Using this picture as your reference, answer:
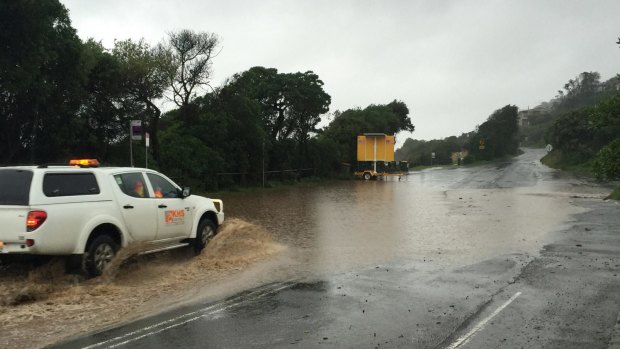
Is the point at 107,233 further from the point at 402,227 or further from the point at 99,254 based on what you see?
the point at 402,227

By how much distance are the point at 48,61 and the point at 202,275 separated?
49.0ft

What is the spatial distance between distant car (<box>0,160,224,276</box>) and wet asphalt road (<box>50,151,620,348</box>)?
2164 mm

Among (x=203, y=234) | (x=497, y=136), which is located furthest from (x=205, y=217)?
(x=497, y=136)

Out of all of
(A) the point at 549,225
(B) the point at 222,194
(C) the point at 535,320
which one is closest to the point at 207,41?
(B) the point at 222,194

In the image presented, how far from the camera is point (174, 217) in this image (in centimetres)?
995

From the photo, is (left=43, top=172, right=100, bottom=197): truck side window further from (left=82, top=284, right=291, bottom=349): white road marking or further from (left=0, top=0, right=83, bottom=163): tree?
(left=0, top=0, right=83, bottom=163): tree

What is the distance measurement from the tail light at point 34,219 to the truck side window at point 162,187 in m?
2.44

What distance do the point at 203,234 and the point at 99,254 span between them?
9.25ft

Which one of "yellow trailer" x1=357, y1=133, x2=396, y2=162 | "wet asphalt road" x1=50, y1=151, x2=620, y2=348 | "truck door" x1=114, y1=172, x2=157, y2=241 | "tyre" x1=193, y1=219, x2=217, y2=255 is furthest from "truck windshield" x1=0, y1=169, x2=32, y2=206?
"yellow trailer" x1=357, y1=133, x2=396, y2=162

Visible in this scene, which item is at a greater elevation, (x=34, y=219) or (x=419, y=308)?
(x=34, y=219)

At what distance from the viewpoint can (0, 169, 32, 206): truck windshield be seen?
24.8ft

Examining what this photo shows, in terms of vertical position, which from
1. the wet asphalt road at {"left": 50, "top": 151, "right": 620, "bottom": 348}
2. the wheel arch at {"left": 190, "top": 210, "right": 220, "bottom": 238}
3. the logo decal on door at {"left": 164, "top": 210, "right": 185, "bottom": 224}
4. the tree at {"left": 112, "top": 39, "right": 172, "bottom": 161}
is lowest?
the wet asphalt road at {"left": 50, "top": 151, "right": 620, "bottom": 348}

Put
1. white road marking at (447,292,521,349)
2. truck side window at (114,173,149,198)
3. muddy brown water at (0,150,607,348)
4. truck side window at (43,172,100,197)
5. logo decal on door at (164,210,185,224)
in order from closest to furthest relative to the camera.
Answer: white road marking at (447,292,521,349)
muddy brown water at (0,150,607,348)
truck side window at (43,172,100,197)
truck side window at (114,173,149,198)
logo decal on door at (164,210,185,224)

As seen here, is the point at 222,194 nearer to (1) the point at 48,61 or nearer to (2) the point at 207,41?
(2) the point at 207,41
